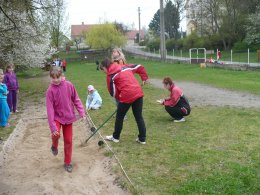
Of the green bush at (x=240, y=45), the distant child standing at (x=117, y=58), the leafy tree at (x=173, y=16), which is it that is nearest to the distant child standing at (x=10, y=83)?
the distant child standing at (x=117, y=58)

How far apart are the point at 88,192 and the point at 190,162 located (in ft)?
5.50

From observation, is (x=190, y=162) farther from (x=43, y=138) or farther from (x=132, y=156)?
(x=43, y=138)

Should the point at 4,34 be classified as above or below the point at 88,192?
above

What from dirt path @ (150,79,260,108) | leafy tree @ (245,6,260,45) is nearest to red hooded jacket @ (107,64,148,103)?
dirt path @ (150,79,260,108)

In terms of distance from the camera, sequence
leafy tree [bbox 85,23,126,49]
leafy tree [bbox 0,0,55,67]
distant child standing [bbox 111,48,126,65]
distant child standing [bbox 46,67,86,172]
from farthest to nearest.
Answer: leafy tree [bbox 85,23,126,49], leafy tree [bbox 0,0,55,67], distant child standing [bbox 111,48,126,65], distant child standing [bbox 46,67,86,172]

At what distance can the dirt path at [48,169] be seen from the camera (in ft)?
16.8

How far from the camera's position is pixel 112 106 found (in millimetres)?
11914

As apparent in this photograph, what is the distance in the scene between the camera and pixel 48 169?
19.4ft

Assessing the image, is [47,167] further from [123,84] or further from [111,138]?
[123,84]

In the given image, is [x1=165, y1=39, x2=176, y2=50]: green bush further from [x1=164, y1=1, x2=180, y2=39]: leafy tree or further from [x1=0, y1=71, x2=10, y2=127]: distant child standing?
[x1=0, y1=71, x2=10, y2=127]: distant child standing

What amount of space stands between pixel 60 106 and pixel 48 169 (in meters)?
1.04

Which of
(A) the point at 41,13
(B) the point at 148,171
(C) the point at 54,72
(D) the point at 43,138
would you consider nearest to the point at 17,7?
(A) the point at 41,13

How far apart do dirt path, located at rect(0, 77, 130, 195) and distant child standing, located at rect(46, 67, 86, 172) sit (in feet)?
1.06

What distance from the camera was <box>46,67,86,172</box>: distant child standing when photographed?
5591mm
